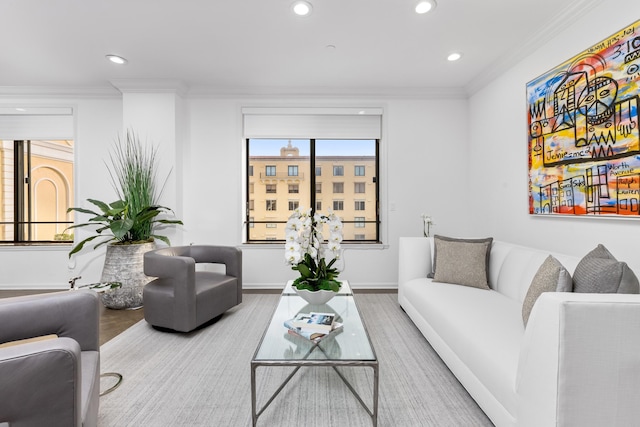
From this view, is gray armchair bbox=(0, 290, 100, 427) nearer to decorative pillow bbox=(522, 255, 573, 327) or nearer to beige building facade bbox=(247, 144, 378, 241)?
decorative pillow bbox=(522, 255, 573, 327)

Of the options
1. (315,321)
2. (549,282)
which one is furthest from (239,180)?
(549,282)

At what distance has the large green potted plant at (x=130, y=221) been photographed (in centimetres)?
323

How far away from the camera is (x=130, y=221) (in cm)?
317

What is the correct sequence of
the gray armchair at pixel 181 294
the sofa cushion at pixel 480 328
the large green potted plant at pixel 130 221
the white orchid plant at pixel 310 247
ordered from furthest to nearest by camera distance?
the large green potted plant at pixel 130 221
the gray armchair at pixel 181 294
the white orchid plant at pixel 310 247
the sofa cushion at pixel 480 328

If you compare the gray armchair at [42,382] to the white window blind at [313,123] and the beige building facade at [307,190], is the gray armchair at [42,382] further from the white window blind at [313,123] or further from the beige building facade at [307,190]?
the white window blind at [313,123]

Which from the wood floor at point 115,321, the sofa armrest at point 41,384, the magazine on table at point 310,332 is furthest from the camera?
the wood floor at point 115,321

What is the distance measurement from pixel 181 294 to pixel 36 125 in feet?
11.4

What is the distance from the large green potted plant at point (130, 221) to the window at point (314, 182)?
3.86 ft

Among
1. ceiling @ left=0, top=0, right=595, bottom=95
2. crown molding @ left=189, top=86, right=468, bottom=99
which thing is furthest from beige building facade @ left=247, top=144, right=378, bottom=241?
ceiling @ left=0, top=0, right=595, bottom=95

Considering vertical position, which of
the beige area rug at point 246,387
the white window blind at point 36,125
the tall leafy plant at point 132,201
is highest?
the white window blind at point 36,125

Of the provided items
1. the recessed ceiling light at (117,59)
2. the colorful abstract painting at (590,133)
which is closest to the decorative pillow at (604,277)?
the colorful abstract painting at (590,133)

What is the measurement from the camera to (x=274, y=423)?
5.04ft

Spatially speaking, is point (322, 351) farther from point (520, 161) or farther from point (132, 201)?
point (132, 201)

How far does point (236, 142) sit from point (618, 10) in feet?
12.1
